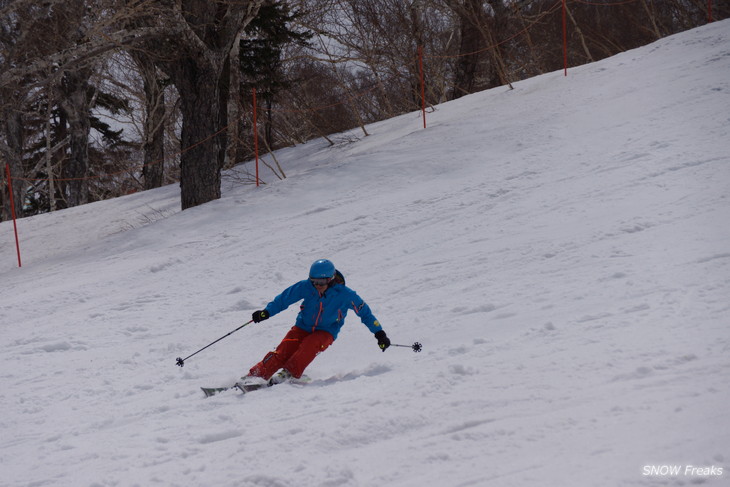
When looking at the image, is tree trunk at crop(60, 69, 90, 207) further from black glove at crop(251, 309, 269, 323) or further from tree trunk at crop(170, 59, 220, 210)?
black glove at crop(251, 309, 269, 323)

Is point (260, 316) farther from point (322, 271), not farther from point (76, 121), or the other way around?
point (76, 121)

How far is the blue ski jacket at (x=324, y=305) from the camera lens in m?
5.23

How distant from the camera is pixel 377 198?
9.48 meters

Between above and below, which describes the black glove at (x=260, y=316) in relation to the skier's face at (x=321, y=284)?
below

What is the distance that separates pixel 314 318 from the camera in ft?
17.3

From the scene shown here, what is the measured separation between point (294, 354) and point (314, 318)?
1.34 feet

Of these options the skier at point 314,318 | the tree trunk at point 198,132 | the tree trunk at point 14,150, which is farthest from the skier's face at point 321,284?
the tree trunk at point 14,150

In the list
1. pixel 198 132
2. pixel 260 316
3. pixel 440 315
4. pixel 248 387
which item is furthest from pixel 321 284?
pixel 198 132

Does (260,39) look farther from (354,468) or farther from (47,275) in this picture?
(354,468)

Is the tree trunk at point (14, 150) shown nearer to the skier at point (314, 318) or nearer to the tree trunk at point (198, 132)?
the tree trunk at point (198, 132)

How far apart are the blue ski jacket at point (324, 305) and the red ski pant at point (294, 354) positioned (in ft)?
0.29

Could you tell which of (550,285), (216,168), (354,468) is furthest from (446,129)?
(354,468)

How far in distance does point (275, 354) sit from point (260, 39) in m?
10.9

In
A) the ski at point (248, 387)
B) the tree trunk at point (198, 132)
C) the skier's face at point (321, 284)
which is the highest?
the tree trunk at point (198, 132)
